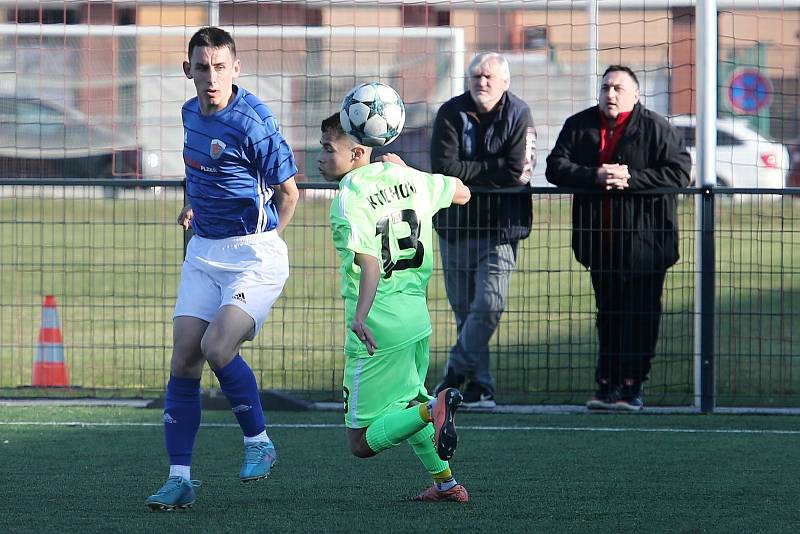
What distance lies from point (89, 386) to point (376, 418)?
4432 millimetres

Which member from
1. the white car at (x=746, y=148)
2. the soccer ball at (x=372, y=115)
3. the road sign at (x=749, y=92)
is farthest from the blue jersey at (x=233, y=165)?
the road sign at (x=749, y=92)

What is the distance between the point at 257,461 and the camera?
18.7 ft

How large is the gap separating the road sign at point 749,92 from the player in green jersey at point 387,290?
227 inches

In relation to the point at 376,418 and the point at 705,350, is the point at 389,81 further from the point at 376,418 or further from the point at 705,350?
the point at 376,418

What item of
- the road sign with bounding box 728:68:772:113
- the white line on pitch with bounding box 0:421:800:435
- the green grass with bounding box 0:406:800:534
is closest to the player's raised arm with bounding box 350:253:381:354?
the green grass with bounding box 0:406:800:534

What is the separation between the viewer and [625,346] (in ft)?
28.1

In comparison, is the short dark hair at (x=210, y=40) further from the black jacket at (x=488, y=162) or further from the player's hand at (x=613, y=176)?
the player's hand at (x=613, y=176)

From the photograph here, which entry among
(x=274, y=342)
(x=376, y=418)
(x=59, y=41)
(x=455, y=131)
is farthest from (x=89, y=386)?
(x=59, y=41)

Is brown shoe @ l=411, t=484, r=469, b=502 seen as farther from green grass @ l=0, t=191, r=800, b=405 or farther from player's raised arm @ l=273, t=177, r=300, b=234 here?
green grass @ l=0, t=191, r=800, b=405

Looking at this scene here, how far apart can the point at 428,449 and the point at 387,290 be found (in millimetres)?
681

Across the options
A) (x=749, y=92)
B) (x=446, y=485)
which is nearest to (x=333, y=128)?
(x=446, y=485)

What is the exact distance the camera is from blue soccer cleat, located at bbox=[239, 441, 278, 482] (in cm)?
564

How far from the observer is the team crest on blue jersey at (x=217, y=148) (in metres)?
5.75

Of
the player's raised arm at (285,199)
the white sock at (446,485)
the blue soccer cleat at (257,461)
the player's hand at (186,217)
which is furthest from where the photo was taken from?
the player's hand at (186,217)
